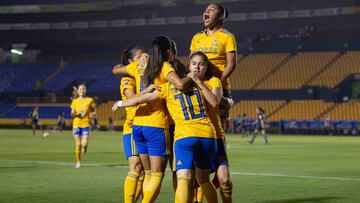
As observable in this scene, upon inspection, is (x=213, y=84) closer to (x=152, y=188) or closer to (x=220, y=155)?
(x=220, y=155)

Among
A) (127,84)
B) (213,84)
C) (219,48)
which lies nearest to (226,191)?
(213,84)

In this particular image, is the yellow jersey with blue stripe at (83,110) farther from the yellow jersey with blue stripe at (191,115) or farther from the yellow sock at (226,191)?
the yellow jersey with blue stripe at (191,115)

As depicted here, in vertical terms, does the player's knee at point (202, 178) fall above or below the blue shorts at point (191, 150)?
below

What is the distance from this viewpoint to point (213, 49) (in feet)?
37.6

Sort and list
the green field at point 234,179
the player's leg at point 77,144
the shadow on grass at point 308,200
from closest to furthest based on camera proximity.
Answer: the shadow on grass at point 308,200 < the green field at point 234,179 < the player's leg at point 77,144

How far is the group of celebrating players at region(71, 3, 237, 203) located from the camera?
9859 mm

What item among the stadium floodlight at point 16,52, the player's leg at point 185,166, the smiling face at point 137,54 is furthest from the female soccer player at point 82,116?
the stadium floodlight at point 16,52

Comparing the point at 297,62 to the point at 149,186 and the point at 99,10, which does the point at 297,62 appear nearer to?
the point at 99,10

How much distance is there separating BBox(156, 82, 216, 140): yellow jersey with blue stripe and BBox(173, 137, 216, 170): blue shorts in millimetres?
65

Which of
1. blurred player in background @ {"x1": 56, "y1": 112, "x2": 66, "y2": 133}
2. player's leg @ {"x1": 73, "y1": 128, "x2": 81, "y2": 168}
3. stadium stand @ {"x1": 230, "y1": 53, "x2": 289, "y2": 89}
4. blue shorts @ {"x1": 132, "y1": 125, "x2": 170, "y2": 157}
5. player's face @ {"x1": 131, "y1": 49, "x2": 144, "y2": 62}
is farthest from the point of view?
stadium stand @ {"x1": 230, "y1": 53, "x2": 289, "y2": 89}

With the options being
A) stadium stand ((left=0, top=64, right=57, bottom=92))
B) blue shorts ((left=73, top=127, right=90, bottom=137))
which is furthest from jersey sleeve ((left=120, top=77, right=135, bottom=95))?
stadium stand ((left=0, top=64, right=57, bottom=92))

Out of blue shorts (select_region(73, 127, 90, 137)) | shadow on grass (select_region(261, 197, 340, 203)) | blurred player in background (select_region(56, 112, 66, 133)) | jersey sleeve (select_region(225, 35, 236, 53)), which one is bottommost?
shadow on grass (select_region(261, 197, 340, 203))

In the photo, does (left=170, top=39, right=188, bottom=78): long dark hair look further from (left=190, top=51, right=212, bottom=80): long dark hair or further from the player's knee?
the player's knee

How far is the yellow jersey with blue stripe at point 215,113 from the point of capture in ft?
33.2
